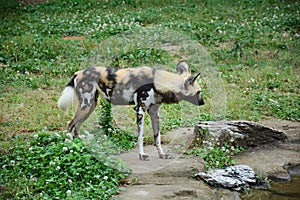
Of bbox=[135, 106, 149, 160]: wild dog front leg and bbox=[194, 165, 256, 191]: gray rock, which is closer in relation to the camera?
bbox=[194, 165, 256, 191]: gray rock

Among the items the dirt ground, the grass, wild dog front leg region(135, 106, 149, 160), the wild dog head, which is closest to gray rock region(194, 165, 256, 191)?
the dirt ground

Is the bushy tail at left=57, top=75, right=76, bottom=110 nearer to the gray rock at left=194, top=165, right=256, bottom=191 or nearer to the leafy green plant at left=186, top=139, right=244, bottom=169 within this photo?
the leafy green plant at left=186, top=139, right=244, bottom=169

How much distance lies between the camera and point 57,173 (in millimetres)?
6027

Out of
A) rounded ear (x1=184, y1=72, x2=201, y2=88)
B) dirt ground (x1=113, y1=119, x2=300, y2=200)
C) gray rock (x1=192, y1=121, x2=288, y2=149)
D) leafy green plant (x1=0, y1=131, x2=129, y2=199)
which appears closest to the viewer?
leafy green plant (x1=0, y1=131, x2=129, y2=199)

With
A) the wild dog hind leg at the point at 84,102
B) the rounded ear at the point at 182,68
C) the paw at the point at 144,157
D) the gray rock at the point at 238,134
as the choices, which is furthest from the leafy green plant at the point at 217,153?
the wild dog hind leg at the point at 84,102

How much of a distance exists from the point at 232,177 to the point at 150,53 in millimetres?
1957

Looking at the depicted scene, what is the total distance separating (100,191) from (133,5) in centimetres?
1333

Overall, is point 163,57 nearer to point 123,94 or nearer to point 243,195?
point 123,94

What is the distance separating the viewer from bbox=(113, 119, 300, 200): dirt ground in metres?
6.01

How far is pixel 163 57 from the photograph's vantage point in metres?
7.15

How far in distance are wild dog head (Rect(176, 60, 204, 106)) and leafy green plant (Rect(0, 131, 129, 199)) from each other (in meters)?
1.24

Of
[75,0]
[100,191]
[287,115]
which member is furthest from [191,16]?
[100,191]

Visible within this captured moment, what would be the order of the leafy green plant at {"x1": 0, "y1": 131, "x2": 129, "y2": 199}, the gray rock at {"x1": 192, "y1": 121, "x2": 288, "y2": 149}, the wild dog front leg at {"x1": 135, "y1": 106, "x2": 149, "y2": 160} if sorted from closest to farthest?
the leafy green plant at {"x1": 0, "y1": 131, "x2": 129, "y2": 199} < the wild dog front leg at {"x1": 135, "y1": 106, "x2": 149, "y2": 160} < the gray rock at {"x1": 192, "y1": 121, "x2": 288, "y2": 149}

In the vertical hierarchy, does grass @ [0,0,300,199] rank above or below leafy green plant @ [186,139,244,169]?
above
